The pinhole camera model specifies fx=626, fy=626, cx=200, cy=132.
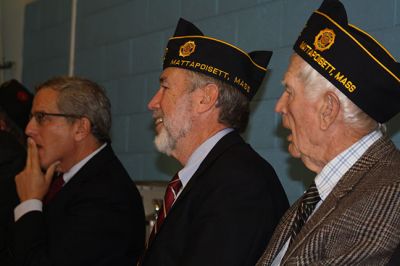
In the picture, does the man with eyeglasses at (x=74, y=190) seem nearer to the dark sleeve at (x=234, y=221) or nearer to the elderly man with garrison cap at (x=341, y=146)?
the dark sleeve at (x=234, y=221)

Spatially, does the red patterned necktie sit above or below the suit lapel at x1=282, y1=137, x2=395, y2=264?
below

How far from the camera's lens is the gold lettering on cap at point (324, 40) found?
1.48 metres

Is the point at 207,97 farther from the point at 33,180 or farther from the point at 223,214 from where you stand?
the point at 33,180

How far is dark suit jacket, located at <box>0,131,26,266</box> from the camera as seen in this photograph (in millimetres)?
2409

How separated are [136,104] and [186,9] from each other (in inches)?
21.3

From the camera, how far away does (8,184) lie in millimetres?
2590

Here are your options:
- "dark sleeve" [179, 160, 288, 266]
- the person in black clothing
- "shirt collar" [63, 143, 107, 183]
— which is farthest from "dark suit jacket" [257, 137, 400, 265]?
the person in black clothing

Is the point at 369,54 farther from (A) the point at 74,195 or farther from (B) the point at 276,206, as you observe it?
(A) the point at 74,195

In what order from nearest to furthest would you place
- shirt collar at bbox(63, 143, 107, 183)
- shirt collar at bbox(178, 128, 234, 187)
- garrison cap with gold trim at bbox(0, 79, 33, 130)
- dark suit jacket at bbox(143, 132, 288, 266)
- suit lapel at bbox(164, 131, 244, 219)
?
dark suit jacket at bbox(143, 132, 288, 266) → suit lapel at bbox(164, 131, 244, 219) → shirt collar at bbox(178, 128, 234, 187) → shirt collar at bbox(63, 143, 107, 183) → garrison cap with gold trim at bbox(0, 79, 33, 130)

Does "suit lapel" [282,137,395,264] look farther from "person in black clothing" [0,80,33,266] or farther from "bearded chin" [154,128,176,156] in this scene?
"person in black clothing" [0,80,33,266]

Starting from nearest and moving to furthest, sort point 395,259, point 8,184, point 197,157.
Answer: point 395,259, point 197,157, point 8,184

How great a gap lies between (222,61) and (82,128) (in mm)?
748

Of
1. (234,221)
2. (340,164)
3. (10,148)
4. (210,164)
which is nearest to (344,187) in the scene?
(340,164)

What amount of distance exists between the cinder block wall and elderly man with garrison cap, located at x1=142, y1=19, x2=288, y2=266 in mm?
398
